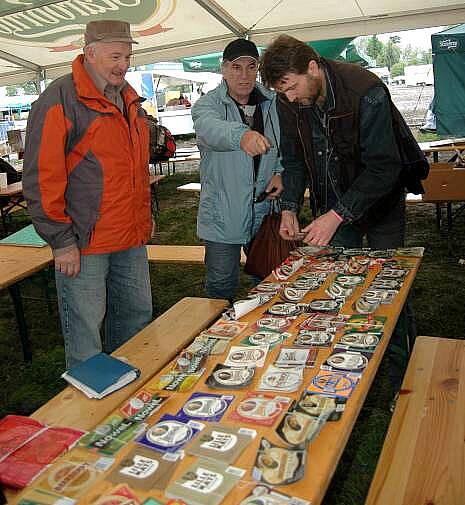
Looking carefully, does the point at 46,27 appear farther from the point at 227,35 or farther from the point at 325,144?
the point at 325,144

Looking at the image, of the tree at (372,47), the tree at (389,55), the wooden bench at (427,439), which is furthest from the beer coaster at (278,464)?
the tree at (389,55)

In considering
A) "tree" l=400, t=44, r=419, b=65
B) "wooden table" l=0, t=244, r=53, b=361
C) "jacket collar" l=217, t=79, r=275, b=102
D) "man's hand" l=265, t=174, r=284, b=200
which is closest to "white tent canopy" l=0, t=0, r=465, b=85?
"wooden table" l=0, t=244, r=53, b=361

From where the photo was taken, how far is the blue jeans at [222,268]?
9.34 feet

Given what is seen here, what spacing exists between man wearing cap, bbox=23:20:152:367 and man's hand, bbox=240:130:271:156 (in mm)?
539

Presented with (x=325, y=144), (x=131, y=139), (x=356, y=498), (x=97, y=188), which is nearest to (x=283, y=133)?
(x=325, y=144)

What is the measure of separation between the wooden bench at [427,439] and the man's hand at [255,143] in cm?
97

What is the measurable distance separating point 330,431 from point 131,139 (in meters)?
1.58

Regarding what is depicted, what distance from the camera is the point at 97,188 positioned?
2.32 m

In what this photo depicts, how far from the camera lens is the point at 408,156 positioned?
7.95ft

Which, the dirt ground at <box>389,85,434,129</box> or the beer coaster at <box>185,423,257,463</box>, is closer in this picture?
the beer coaster at <box>185,423,257,463</box>

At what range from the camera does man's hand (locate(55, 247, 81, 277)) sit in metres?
2.28

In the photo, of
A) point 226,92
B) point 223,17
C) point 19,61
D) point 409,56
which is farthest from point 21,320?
point 409,56

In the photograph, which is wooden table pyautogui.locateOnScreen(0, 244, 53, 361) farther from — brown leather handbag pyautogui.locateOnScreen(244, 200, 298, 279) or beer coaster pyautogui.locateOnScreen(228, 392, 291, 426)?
beer coaster pyautogui.locateOnScreen(228, 392, 291, 426)

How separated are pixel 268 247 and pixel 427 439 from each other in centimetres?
130
